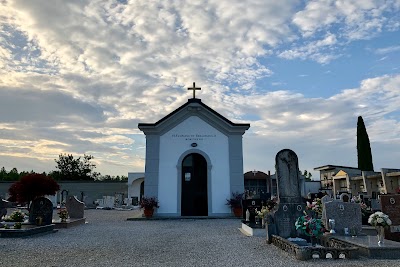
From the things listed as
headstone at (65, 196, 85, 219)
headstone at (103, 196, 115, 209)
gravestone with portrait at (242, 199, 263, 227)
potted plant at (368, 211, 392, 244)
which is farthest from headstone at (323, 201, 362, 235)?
headstone at (103, 196, 115, 209)

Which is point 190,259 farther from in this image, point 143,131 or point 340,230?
point 143,131

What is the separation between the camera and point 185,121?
63.9 feet

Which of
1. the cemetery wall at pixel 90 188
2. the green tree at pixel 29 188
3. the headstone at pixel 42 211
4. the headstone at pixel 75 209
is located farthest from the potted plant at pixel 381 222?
the cemetery wall at pixel 90 188

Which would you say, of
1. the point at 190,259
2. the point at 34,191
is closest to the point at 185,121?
the point at 34,191

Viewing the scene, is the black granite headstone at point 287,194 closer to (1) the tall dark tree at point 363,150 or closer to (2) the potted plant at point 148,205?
(2) the potted plant at point 148,205

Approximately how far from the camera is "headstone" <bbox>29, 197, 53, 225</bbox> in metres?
13.0

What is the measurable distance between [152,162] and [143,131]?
1808mm

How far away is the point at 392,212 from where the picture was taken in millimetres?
9133

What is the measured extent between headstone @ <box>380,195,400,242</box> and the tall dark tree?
25.8 metres

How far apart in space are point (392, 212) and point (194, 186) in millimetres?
11124

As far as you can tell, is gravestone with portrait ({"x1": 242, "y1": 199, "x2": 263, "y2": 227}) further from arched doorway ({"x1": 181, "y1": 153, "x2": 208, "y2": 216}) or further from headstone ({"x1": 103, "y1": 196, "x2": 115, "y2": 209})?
headstone ({"x1": 103, "y1": 196, "x2": 115, "y2": 209})

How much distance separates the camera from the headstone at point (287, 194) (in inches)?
370

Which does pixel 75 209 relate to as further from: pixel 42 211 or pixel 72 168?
pixel 72 168

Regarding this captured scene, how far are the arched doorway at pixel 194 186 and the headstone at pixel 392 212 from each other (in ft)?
35.0
